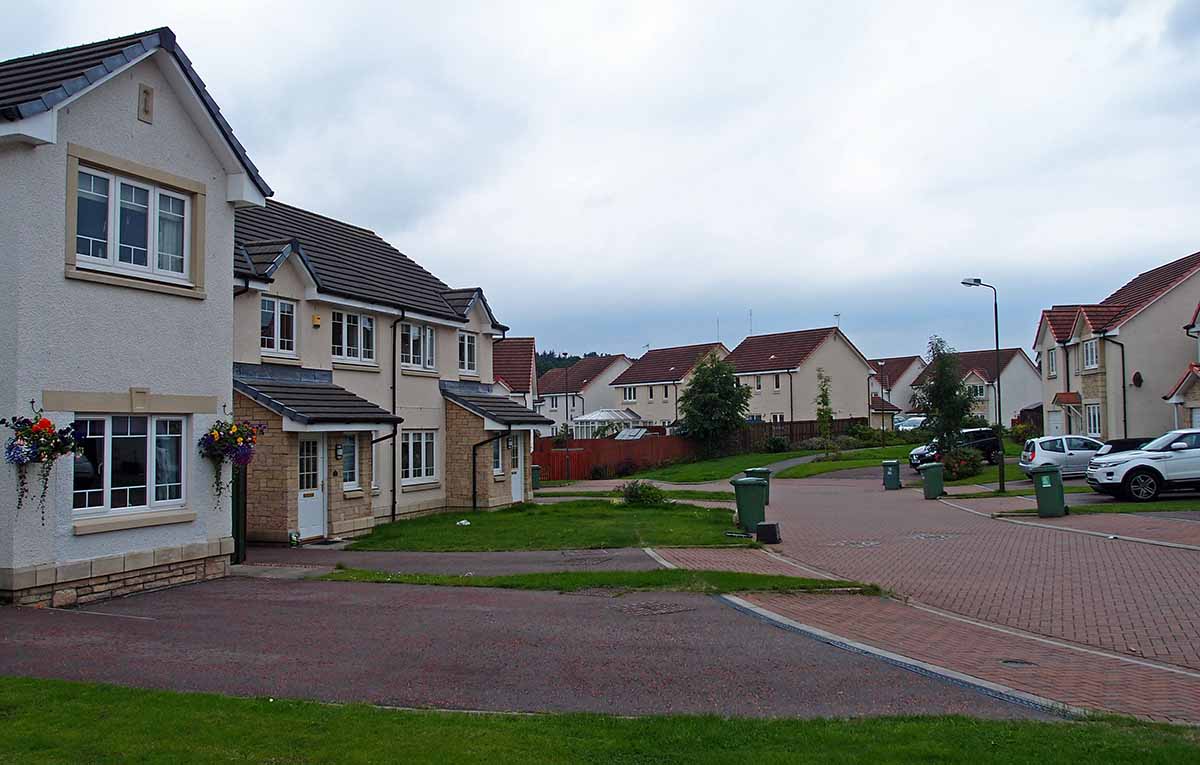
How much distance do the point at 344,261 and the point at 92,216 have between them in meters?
12.3

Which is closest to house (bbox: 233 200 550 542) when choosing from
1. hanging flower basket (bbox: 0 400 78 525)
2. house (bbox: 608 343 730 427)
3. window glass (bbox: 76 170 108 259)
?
window glass (bbox: 76 170 108 259)

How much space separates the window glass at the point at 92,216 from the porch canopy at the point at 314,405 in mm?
6643

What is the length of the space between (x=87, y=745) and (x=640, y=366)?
77.2 metres

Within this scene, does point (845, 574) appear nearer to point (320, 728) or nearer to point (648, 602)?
point (648, 602)

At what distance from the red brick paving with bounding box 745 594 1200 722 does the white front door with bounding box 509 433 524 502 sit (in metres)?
16.9

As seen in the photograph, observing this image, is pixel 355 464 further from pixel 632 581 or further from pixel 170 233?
pixel 632 581

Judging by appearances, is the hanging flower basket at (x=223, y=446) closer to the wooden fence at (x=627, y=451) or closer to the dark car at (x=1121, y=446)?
the dark car at (x=1121, y=446)

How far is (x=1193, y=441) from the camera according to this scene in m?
25.1

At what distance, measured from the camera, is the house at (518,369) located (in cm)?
6194

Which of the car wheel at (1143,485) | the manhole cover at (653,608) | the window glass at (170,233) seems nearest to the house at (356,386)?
the window glass at (170,233)

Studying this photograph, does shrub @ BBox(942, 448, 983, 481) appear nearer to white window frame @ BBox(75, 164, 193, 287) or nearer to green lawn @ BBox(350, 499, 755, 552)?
green lawn @ BBox(350, 499, 755, 552)

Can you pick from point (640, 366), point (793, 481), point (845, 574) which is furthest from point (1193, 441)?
point (640, 366)

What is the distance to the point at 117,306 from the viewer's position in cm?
1321

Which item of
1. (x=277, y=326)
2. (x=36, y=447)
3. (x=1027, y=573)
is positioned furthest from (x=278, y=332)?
(x=1027, y=573)
